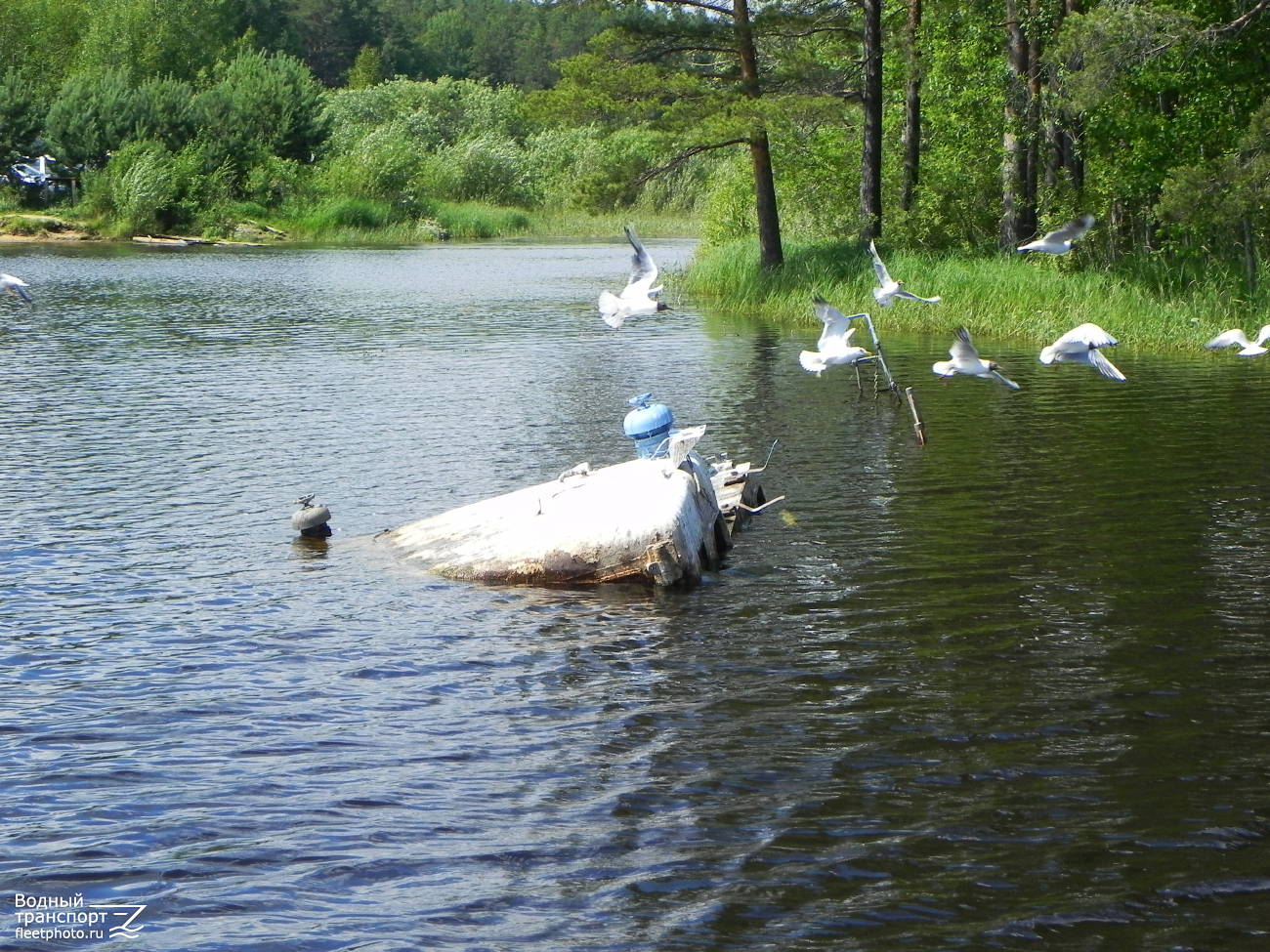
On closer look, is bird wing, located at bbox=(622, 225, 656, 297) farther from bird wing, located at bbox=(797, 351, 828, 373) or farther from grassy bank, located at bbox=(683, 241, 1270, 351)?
grassy bank, located at bbox=(683, 241, 1270, 351)

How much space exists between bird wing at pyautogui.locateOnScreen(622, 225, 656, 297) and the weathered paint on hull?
15.7ft

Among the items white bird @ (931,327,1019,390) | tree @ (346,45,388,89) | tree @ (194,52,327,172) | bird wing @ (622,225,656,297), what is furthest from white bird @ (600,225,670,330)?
tree @ (346,45,388,89)

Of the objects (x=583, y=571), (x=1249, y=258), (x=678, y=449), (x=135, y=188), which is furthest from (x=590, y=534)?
(x=135, y=188)

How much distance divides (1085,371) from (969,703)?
14.8 meters

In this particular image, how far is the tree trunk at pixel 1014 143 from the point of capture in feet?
89.3

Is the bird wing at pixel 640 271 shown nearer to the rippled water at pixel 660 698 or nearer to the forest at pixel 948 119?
the rippled water at pixel 660 698

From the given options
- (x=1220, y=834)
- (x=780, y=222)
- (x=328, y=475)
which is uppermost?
(x=780, y=222)

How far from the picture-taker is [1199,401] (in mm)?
18594

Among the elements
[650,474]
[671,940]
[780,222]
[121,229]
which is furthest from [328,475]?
[121,229]

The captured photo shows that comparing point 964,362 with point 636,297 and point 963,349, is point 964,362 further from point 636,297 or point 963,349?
point 636,297

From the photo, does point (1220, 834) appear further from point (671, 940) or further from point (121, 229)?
point (121, 229)

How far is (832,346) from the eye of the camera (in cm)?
1498

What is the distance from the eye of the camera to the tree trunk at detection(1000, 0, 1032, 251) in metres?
27.2

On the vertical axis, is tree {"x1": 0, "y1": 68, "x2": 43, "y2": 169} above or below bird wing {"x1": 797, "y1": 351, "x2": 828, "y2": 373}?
above
